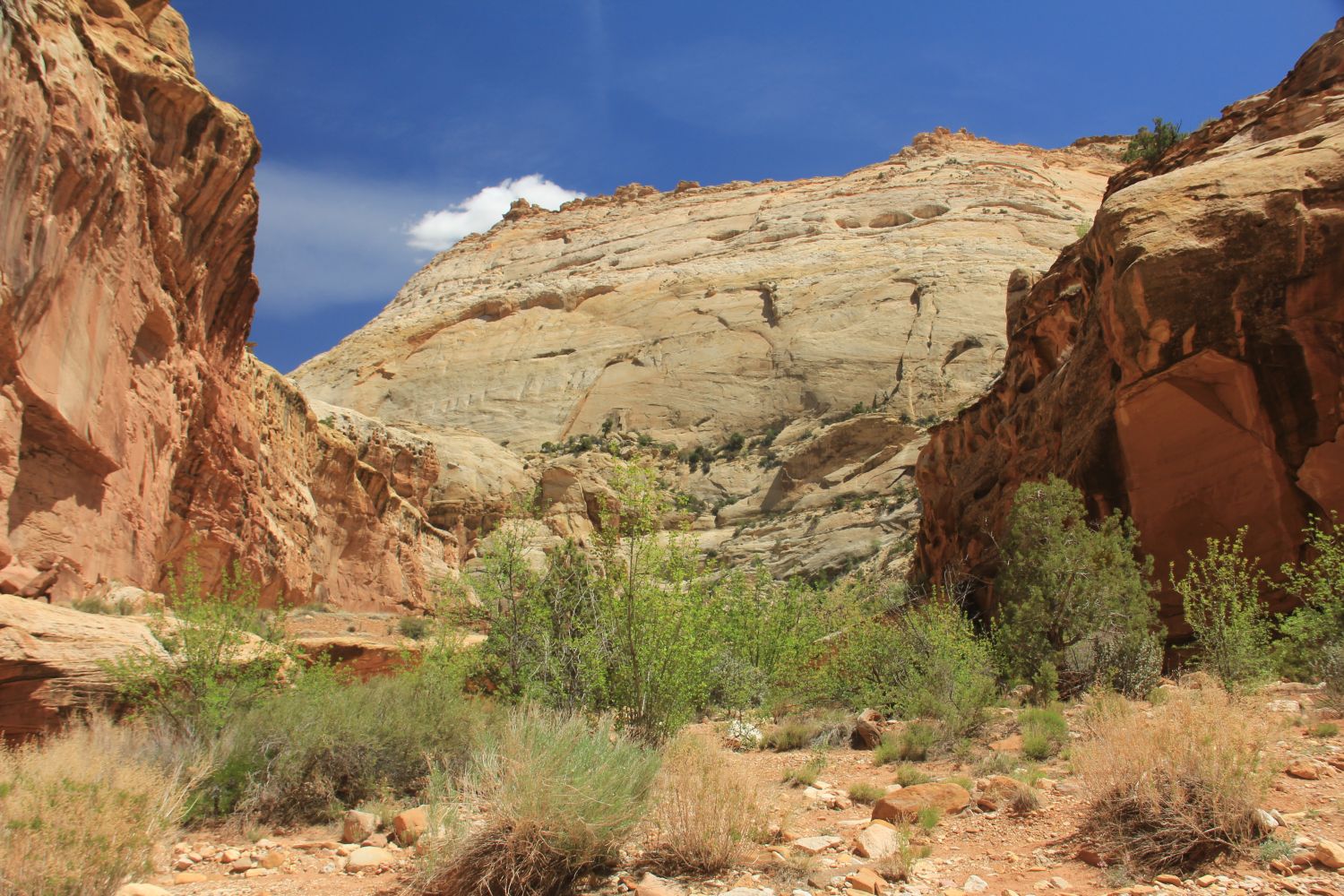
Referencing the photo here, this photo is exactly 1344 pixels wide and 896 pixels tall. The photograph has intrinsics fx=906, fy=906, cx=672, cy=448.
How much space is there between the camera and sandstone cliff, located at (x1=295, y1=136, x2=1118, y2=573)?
39.2 metres

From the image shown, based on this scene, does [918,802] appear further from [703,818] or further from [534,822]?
[534,822]

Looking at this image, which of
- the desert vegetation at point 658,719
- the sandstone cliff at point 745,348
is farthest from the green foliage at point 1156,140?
the desert vegetation at point 658,719

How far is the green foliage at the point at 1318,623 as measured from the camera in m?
10.3

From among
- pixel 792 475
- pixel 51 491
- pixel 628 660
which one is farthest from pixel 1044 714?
pixel 792 475

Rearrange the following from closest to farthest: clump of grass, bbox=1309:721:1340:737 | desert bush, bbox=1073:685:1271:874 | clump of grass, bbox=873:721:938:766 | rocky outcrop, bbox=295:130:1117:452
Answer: desert bush, bbox=1073:685:1271:874 < clump of grass, bbox=1309:721:1340:737 < clump of grass, bbox=873:721:938:766 < rocky outcrop, bbox=295:130:1117:452

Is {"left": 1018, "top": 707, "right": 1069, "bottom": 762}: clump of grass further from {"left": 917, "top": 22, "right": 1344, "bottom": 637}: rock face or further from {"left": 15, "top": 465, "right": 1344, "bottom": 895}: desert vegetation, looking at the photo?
{"left": 917, "top": 22, "right": 1344, "bottom": 637}: rock face

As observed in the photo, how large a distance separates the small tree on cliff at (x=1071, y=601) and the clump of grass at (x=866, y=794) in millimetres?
4826

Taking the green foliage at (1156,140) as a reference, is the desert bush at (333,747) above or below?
below

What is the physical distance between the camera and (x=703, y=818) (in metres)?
5.81

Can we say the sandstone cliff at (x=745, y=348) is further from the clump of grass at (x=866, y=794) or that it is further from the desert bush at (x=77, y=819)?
the desert bush at (x=77, y=819)

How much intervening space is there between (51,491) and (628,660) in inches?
342

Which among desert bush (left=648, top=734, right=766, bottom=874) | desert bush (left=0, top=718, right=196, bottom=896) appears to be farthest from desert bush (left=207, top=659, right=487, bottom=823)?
desert bush (left=648, top=734, right=766, bottom=874)

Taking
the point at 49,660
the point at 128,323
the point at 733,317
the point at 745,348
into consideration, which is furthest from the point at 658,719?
the point at 733,317

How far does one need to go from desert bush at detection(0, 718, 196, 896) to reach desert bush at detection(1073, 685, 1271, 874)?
5.76 metres
